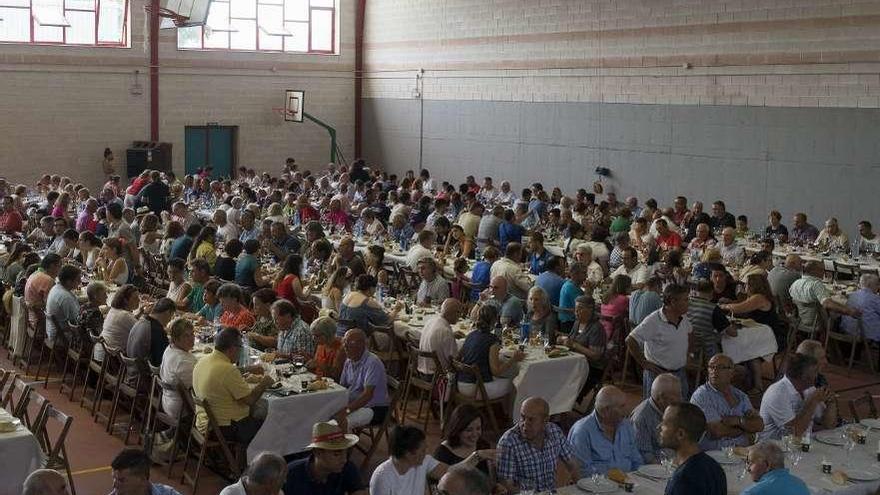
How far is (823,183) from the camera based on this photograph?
62.5ft

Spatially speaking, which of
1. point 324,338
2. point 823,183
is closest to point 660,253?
point 823,183

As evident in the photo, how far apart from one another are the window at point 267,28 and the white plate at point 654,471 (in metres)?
23.5

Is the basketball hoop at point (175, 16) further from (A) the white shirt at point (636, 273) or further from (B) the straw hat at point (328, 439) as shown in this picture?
(B) the straw hat at point (328, 439)

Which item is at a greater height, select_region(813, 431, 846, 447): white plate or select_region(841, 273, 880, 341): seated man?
select_region(841, 273, 880, 341): seated man

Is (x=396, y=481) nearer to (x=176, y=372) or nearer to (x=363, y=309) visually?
(x=176, y=372)

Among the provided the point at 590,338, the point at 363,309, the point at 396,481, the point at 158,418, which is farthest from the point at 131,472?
the point at 590,338

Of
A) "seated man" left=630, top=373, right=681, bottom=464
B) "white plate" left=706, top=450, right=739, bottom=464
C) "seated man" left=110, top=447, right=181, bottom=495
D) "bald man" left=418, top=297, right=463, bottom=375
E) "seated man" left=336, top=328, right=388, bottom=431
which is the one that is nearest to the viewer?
"seated man" left=110, top=447, right=181, bottom=495

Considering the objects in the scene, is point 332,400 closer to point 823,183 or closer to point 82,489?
point 82,489

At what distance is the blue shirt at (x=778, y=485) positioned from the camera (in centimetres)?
675

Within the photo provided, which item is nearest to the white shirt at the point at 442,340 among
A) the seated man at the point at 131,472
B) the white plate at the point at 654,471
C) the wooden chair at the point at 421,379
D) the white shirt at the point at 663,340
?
the wooden chair at the point at 421,379

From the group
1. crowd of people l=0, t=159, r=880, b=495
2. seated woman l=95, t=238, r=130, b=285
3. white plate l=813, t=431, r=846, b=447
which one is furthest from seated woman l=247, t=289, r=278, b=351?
white plate l=813, t=431, r=846, b=447

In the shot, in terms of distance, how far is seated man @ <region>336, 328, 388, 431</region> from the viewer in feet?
33.0

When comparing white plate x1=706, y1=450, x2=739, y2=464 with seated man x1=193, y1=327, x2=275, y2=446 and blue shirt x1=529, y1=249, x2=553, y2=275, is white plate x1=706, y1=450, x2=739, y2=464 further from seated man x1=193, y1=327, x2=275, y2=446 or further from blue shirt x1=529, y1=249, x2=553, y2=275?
blue shirt x1=529, y1=249, x2=553, y2=275

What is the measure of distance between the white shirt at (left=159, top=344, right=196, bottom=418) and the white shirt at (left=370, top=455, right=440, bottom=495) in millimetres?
3245
